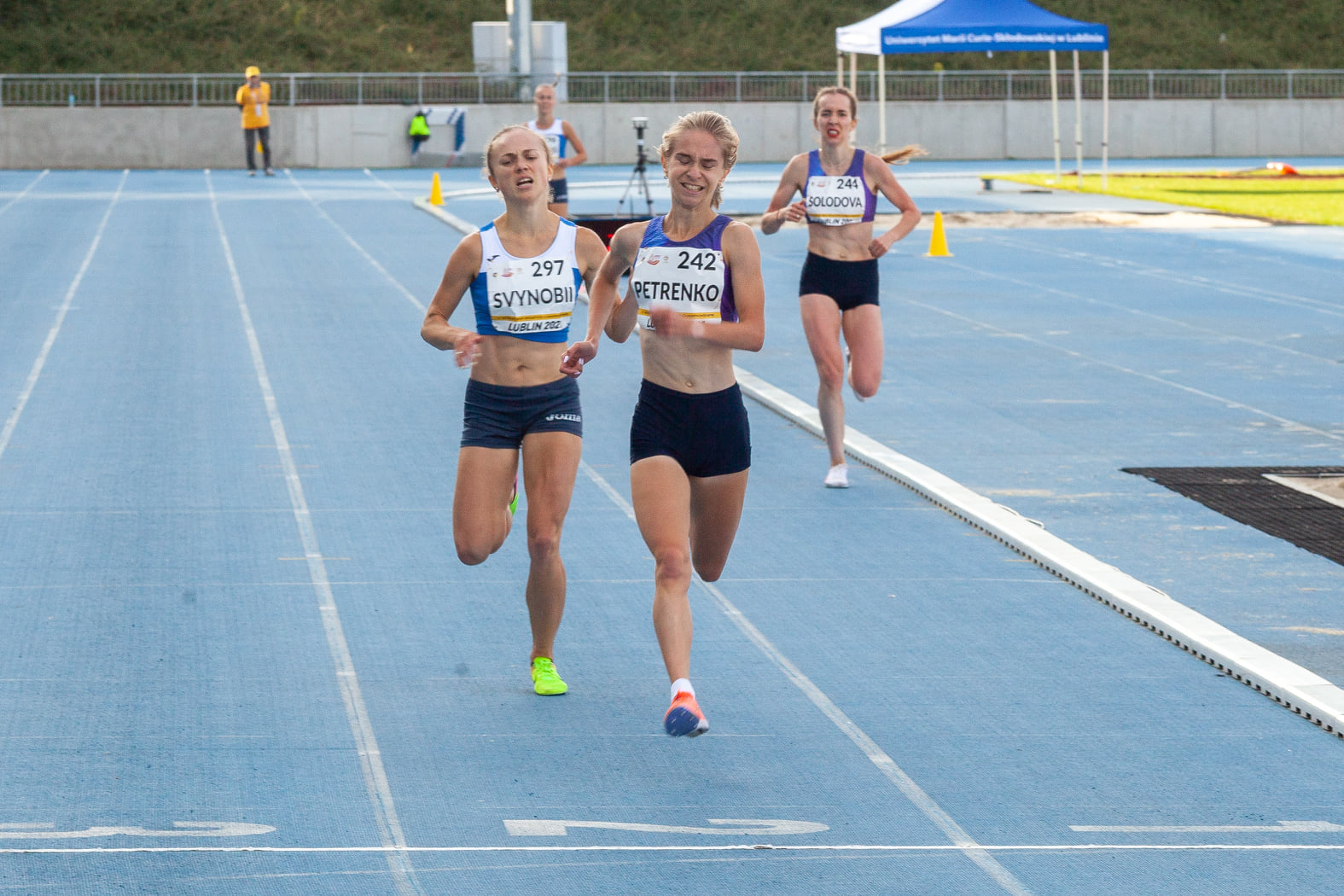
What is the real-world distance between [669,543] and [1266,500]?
4.84 m

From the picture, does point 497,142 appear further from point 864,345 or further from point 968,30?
point 968,30

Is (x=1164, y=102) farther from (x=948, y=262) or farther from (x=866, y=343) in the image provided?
(x=866, y=343)

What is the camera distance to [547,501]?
607 cm

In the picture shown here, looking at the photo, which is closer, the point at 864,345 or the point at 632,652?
the point at 632,652

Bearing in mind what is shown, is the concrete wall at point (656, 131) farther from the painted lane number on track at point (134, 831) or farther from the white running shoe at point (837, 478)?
the painted lane number on track at point (134, 831)

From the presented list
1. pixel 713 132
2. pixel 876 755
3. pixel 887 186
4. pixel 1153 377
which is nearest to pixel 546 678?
pixel 876 755

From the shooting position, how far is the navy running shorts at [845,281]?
9.74 metres

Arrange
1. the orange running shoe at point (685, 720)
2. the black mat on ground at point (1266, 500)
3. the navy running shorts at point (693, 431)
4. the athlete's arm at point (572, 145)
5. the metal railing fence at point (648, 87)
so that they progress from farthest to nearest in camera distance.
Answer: the metal railing fence at point (648, 87), the athlete's arm at point (572, 145), the black mat on ground at point (1266, 500), the navy running shorts at point (693, 431), the orange running shoe at point (685, 720)

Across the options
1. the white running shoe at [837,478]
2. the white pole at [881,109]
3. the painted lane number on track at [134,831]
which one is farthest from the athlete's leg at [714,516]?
the white pole at [881,109]

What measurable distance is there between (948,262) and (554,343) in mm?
16046

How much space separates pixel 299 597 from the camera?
294 inches

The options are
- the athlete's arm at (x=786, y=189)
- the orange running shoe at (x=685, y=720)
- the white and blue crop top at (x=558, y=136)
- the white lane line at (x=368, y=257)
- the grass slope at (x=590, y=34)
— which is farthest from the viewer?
the grass slope at (x=590, y=34)

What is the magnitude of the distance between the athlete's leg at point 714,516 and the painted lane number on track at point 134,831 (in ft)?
5.70

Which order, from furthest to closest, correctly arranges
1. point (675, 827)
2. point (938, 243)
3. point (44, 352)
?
point (938, 243), point (44, 352), point (675, 827)
